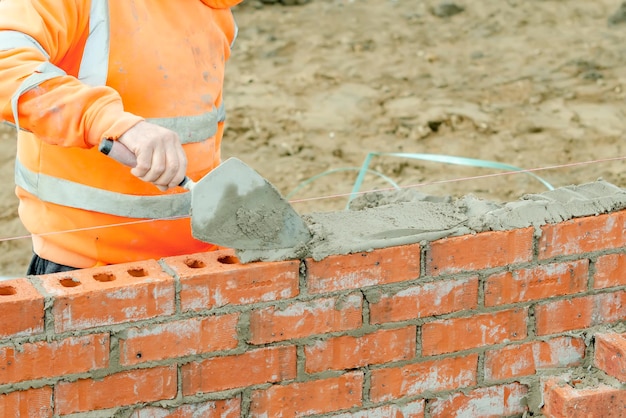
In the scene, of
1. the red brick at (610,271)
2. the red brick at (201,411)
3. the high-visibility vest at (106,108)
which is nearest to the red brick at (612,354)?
the red brick at (610,271)

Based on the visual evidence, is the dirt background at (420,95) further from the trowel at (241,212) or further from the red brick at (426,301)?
the trowel at (241,212)

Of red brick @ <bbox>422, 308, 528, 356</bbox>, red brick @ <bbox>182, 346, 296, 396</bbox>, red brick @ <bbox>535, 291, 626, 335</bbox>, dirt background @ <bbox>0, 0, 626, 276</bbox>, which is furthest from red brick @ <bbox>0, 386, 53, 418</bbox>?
dirt background @ <bbox>0, 0, 626, 276</bbox>

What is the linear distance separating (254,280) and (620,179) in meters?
3.32

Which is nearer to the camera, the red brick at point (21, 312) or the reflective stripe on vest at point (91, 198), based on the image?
the red brick at point (21, 312)

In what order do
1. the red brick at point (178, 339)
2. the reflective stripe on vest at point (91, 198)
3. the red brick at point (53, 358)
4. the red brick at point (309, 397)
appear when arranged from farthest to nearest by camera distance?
the red brick at point (309, 397)
the reflective stripe on vest at point (91, 198)
the red brick at point (178, 339)
the red brick at point (53, 358)

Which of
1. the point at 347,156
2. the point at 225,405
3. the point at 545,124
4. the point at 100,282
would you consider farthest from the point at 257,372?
the point at 545,124

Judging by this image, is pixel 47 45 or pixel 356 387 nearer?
pixel 47 45

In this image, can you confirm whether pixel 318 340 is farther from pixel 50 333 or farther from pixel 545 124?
pixel 545 124

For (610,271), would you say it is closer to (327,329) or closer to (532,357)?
(532,357)

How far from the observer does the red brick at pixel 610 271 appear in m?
2.85

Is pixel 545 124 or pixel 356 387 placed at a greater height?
pixel 356 387

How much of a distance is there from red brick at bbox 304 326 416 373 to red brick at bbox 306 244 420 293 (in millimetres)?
163

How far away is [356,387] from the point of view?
2.73 metres

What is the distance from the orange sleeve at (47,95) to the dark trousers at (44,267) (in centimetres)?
51
